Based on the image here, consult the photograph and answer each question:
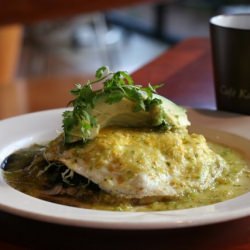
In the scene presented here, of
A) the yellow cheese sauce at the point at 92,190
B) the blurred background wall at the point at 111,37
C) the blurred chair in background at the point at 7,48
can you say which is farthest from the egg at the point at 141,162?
the blurred background wall at the point at 111,37

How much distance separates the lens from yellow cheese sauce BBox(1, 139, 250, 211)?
799 mm

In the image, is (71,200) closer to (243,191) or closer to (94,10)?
(243,191)

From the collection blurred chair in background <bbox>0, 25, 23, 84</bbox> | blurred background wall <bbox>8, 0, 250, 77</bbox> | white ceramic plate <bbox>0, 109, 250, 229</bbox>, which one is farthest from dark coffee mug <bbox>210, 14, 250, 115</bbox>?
blurred background wall <bbox>8, 0, 250, 77</bbox>

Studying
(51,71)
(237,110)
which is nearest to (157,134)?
(237,110)

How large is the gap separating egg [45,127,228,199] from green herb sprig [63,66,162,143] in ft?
0.10

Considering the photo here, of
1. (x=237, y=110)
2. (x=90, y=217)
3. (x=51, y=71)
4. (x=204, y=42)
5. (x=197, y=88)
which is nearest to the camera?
(x=90, y=217)

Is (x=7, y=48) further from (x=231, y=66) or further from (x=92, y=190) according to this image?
(x=92, y=190)

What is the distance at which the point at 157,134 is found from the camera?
0.90m

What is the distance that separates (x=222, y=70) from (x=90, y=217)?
0.61 metres

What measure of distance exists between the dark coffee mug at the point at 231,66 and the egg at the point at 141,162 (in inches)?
11.2

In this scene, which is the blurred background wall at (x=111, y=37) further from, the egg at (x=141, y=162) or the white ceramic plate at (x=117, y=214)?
the white ceramic plate at (x=117, y=214)

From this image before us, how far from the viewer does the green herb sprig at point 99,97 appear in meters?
0.85

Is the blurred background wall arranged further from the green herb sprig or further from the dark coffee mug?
the green herb sprig

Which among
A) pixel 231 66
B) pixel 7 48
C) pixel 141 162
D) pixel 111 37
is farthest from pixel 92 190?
pixel 111 37
